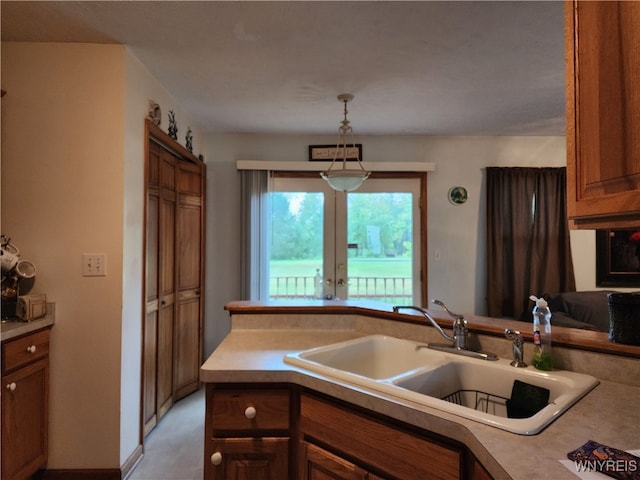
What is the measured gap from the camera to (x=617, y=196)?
81 centimetres

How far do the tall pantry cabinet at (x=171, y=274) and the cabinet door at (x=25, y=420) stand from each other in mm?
519

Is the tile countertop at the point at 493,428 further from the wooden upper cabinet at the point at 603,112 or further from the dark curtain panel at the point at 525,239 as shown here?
the dark curtain panel at the point at 525,239

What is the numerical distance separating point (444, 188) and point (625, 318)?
9.25 feet

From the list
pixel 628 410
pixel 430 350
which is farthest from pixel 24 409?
pixel 628 410

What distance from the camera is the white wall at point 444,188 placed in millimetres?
3766

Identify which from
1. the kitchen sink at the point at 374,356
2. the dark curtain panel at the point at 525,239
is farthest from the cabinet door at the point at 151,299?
the dark curtain panel at the point at 525,239

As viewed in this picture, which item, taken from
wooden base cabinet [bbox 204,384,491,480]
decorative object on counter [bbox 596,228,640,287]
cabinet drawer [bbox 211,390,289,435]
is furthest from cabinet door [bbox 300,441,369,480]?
decorative object on counter [bbox 596,228,640,287]

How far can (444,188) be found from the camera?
3.88 meters

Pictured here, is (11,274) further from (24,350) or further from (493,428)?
(493,428)

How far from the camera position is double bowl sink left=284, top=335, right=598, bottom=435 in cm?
97

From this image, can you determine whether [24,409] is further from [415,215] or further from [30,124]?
[415,215]

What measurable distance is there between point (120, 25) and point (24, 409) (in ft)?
6.31

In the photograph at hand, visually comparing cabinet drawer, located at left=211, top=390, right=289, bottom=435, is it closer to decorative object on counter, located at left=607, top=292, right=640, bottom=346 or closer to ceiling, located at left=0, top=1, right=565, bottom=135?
decorative object on counter, located at left=607, top=292, right=640, bottom=346

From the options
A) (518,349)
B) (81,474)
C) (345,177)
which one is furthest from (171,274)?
(518,349)
